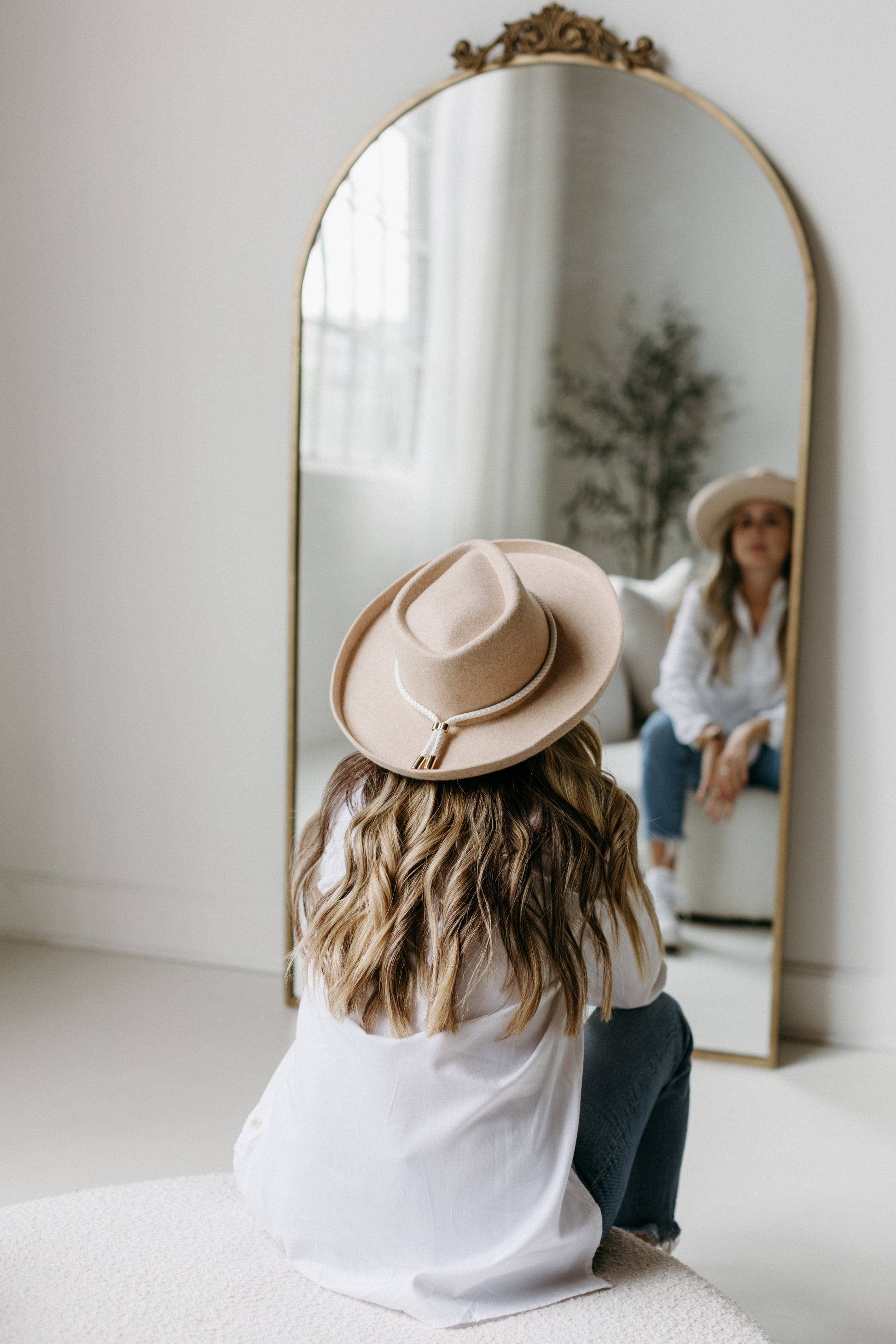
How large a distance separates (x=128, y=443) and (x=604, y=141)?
3.71 ft

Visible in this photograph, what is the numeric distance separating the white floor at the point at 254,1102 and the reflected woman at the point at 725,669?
43cm

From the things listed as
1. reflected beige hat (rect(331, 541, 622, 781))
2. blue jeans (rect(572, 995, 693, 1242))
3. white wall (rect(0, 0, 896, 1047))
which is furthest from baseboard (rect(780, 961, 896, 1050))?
reflected beige hat (rect(331, 541, 622, 781))

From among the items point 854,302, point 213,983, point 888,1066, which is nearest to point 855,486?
point 854,302

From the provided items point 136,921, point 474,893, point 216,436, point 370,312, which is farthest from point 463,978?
point 136,921

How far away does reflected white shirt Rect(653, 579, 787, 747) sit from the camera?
6.88ft

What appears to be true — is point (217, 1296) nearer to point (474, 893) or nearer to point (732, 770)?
point (474, 893)

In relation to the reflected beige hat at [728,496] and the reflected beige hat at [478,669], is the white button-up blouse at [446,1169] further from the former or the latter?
the reflected beige hat at [728,496]

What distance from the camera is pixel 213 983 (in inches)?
96.9

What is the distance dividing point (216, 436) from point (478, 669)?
1.51 metres

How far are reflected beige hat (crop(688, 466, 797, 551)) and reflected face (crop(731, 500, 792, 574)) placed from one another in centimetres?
1

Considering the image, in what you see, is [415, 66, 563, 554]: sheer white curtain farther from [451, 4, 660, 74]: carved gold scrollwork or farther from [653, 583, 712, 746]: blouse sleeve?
[653, 583, 712, 746]: blouse sleeve

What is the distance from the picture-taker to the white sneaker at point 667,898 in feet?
7.07

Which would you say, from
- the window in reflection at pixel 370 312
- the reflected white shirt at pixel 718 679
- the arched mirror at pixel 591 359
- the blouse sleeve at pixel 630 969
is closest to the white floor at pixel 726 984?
the arched mirror at pixel 591 359

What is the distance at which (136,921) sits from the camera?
259 cm
